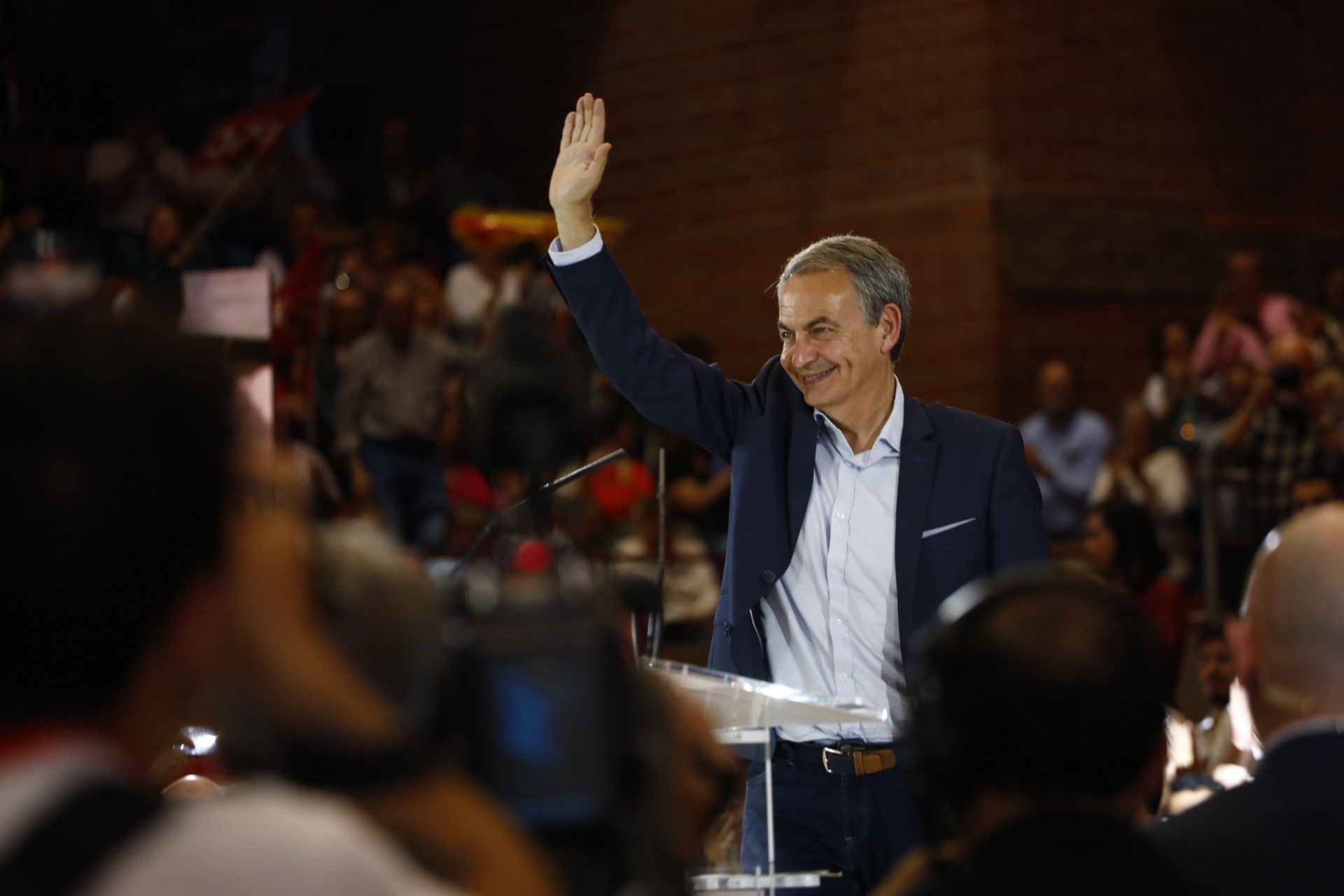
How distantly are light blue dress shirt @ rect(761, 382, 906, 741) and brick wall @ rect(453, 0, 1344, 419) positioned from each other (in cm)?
689

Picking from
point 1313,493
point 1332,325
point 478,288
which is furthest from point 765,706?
point 478,288

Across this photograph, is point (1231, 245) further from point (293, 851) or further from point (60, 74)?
point (293, 851)

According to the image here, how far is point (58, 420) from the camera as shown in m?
1.05

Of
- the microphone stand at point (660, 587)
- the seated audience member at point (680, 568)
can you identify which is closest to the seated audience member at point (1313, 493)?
the seated audience member at point (680, 568)

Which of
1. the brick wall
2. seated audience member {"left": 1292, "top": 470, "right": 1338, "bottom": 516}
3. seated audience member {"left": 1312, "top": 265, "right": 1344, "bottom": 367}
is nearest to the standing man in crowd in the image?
seated audience member {"left": 1292, "top": 470, "right": 1338, "bottom": 516}

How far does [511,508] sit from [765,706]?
3.74 feet

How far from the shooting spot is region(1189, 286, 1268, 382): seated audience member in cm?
954

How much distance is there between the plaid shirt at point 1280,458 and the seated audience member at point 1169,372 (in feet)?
2.97

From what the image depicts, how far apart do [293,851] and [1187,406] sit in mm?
8454

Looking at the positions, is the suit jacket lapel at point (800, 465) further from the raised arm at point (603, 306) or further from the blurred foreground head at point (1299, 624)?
the blurred foreground head at point (1299, 624)

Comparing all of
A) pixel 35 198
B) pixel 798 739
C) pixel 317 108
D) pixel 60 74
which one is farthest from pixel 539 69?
pixel 798 739

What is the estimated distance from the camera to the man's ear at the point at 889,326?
3.68 metres

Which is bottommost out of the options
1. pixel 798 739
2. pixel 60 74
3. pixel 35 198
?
pixel 798 739

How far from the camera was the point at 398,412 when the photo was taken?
352 inches
